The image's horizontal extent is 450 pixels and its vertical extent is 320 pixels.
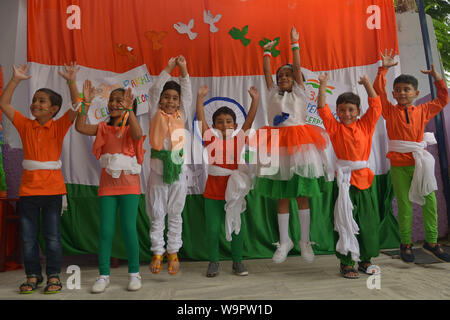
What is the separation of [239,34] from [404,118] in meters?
1.63

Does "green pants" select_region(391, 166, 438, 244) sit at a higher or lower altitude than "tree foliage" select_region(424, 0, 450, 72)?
lower

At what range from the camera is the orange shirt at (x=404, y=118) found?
2.34m

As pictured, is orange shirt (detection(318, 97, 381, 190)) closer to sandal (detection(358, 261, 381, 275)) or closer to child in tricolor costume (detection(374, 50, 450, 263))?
child in tricolor costume (detection(374, 50, 450, 263))

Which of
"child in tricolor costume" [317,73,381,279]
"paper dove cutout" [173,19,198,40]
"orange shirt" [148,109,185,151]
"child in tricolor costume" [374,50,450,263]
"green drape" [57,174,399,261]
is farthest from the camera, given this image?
"paper dove cutout" [173,19,198,40]

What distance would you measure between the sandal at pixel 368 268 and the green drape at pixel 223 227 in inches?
27.3


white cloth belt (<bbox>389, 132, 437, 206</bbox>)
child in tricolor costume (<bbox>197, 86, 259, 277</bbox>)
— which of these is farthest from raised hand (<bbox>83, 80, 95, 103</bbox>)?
white cloth belt (<bbox>389, 132, 437, 206</bbox>)

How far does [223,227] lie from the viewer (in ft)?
9.11

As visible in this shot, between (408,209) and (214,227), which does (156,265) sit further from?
(408,209)

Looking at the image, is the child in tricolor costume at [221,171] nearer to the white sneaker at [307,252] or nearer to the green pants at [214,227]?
the green pants at [214,227]

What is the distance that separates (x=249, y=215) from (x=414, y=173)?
54.9 inches

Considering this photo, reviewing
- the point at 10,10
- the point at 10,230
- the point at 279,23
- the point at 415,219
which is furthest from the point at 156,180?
the point at 415,219

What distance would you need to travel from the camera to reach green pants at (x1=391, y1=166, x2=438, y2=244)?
7.62 ft

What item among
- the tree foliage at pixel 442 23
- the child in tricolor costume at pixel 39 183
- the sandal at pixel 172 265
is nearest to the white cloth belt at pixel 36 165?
the child in tricolor costume at pixel 39 183

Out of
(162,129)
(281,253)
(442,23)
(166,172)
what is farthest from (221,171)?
(442,23)
